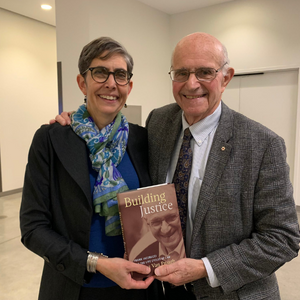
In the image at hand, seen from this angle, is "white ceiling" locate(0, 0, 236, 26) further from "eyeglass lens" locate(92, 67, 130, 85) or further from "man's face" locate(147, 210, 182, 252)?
"man's face" locate(147, 210, 182, 252)

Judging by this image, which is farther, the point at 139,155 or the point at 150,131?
the point at 150,131

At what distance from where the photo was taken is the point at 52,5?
16.4ft

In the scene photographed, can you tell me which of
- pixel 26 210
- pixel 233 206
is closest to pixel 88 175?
pixel 26 210

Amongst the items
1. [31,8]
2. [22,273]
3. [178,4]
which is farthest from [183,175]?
[31,8]

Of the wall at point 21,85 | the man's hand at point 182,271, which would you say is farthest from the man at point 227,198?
the wall at point 21,85

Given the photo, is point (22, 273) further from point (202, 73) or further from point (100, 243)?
point (202, 73)

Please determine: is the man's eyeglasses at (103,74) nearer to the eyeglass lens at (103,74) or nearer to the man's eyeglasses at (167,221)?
the eyeglass lens at (103,74)

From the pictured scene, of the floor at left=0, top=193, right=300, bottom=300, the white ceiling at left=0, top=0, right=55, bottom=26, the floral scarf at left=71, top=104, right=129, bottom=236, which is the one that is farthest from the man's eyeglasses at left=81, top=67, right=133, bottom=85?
the white ceiling at left=0, top=0, right=55, bottom=26

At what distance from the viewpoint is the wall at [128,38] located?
3.98m

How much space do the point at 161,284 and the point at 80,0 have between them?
383 cm

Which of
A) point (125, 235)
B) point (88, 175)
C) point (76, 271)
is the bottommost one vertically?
point (76, 271)

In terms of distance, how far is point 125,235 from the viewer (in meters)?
1.11

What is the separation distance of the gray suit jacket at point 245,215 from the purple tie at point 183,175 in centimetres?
9

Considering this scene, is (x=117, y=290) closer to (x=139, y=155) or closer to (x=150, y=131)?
(x=139, y=155)
